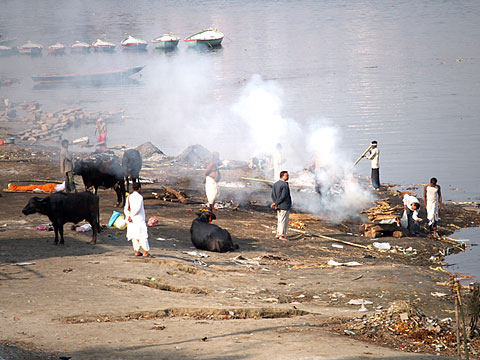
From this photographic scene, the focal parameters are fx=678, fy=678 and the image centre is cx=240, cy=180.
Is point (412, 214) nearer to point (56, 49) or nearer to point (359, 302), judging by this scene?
point (359, 302)

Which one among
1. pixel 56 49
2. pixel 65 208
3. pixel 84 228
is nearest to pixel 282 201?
pixel 84 228

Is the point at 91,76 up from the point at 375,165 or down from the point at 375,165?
up

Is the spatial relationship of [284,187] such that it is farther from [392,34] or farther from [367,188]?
[392,34]

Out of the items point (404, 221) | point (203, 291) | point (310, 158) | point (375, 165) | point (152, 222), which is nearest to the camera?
point (203, 291)

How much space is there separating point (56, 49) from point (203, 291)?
228 feet

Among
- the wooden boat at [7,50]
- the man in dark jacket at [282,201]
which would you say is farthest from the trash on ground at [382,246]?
the wooden boat at [7,50]

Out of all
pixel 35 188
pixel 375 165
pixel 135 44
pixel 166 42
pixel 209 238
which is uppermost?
pixel 135 44

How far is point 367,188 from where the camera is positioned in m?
23.2

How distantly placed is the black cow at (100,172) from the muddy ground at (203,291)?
75 centimetres

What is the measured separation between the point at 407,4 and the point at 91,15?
50.5m

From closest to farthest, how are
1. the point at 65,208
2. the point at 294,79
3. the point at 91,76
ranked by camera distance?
1. the point at 65,208
2. the point at 294,79
3. the point at 91,76

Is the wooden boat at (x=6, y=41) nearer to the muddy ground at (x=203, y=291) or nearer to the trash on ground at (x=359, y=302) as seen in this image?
the muddy ground at (x=203, y=291)

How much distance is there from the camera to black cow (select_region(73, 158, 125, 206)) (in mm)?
17922

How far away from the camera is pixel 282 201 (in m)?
16.7
